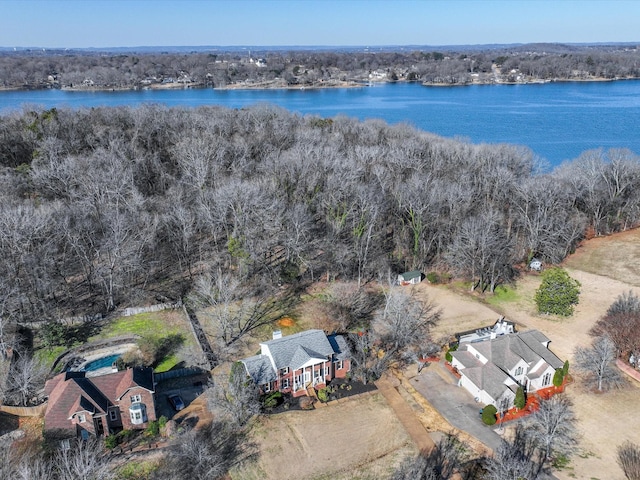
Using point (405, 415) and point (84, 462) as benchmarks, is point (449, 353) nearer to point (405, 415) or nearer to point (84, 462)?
point (405, 415)

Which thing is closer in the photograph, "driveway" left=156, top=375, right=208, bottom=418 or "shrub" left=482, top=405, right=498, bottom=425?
"shrub" left=482, top=405, right=498, bottom=425

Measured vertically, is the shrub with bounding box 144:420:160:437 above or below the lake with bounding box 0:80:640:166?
below

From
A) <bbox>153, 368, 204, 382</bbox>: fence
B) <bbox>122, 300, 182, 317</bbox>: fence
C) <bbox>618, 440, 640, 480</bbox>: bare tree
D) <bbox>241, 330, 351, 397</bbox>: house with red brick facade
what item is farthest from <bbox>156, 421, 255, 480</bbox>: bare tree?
<bbox>618, 440, 640, 480</bbox>: bare tree

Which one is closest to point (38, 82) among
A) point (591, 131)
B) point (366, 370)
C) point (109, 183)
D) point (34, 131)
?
point (34, 131)

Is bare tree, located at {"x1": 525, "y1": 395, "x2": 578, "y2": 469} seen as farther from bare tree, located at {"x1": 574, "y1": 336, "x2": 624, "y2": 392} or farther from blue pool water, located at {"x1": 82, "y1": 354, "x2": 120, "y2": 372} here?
blue pool water, located at {"x1": 82, "y1": 354, "x2": 120, "y2": 372}

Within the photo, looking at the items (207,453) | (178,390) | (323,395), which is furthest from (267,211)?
(207,453)

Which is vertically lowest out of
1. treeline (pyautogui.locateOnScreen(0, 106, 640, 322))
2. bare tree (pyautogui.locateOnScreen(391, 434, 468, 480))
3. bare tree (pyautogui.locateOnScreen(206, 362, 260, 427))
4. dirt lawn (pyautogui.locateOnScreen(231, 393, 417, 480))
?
dirt lawn (pyautogui.locateOnScreen(231, 393, 417, 480))

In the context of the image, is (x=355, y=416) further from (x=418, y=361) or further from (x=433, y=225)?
(x=433, y=225)
